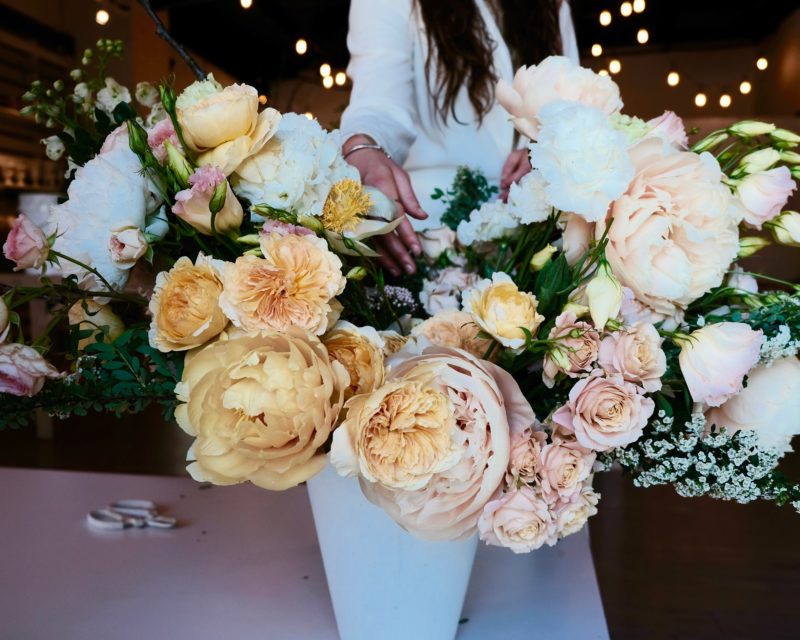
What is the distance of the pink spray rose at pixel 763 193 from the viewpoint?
549 mm

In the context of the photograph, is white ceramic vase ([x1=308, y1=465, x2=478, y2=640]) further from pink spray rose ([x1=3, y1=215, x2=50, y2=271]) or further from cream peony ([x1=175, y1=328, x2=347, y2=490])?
pink spray rose ([x1=3, y1=215, x2=50, y2=271])

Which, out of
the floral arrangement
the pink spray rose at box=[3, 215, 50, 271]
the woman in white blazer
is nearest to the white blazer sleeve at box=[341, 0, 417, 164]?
the woman in white blazer

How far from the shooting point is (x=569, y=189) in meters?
0.49

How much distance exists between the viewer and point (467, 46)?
50.8 inches

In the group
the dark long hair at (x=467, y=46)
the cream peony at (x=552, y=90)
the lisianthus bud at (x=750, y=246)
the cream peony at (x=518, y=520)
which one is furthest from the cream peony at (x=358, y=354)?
the dark long hair at (x=467, y=46)

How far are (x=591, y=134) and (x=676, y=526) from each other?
2097 mm

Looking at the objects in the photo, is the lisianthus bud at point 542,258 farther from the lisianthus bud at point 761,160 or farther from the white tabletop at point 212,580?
the white tabletop at point 212,580

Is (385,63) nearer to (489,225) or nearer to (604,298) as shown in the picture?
(489,225)

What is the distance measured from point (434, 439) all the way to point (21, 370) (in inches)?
11.2

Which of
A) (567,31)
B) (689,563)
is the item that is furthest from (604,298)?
(689,563)

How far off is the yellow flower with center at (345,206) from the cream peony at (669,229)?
0.54 feet

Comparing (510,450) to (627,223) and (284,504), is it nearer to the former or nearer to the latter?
(627,223)

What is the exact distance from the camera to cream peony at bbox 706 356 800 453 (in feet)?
1.70

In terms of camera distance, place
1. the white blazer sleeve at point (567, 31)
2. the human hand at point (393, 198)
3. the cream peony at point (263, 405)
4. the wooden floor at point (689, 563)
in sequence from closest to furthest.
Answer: the cream peony at point (263, 405)
the human hand at point (393, 198)
the white blazer sleeve at point (567, 31)
the wooden floor at point (689, 563)
